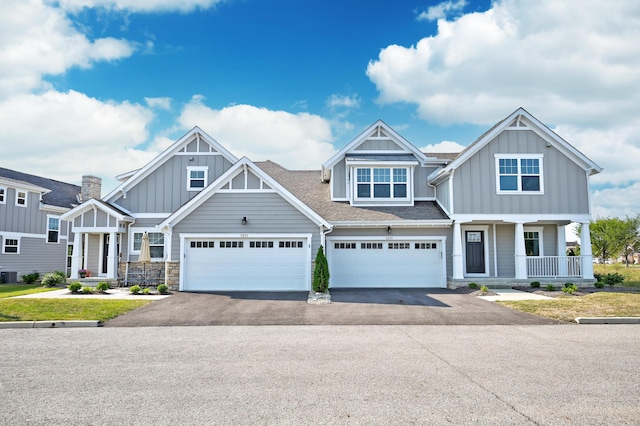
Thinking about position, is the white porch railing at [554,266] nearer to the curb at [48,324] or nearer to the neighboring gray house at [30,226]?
the curb at [48,324]

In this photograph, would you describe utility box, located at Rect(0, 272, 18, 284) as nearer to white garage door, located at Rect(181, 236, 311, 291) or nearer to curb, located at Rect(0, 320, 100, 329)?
white garage door, located at Rect(181, 236, 311, 291)

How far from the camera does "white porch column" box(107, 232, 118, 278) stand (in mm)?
20188

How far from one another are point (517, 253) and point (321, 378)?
619 inches

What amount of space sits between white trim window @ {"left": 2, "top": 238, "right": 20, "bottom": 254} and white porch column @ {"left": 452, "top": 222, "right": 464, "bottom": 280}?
2490 centimetres

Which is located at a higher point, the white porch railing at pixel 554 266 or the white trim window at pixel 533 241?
the white trim window at pixel 533 241

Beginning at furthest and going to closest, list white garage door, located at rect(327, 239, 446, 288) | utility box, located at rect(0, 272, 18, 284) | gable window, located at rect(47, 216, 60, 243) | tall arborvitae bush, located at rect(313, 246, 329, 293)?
1. gable window, located at rect(47, 216, 60, 243)
2. utility box, located at rect(0, 272, 18, 284)
3. white garage door, located at rect(327, 239, 446, 288)
4. tall arborvitae bush, located at rect(313, 246, 329, 293)

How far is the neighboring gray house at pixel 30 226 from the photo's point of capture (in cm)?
2592

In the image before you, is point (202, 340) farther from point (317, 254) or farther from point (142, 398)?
point (317, 254)

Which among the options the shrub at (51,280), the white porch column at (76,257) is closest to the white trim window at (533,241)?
the white porch column at (76,257)

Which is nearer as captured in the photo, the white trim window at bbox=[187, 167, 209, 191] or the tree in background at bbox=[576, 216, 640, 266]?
the white trim window at bbox=[187, 167, 209, 191]

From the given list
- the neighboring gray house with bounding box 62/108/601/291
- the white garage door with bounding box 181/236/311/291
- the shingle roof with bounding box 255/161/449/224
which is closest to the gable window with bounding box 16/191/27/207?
the neighboring gray house with bounding box 62/108/601/291

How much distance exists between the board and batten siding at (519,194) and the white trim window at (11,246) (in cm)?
2505

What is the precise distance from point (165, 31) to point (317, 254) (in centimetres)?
984

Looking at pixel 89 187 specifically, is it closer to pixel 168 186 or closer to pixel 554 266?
pixel 168 186
